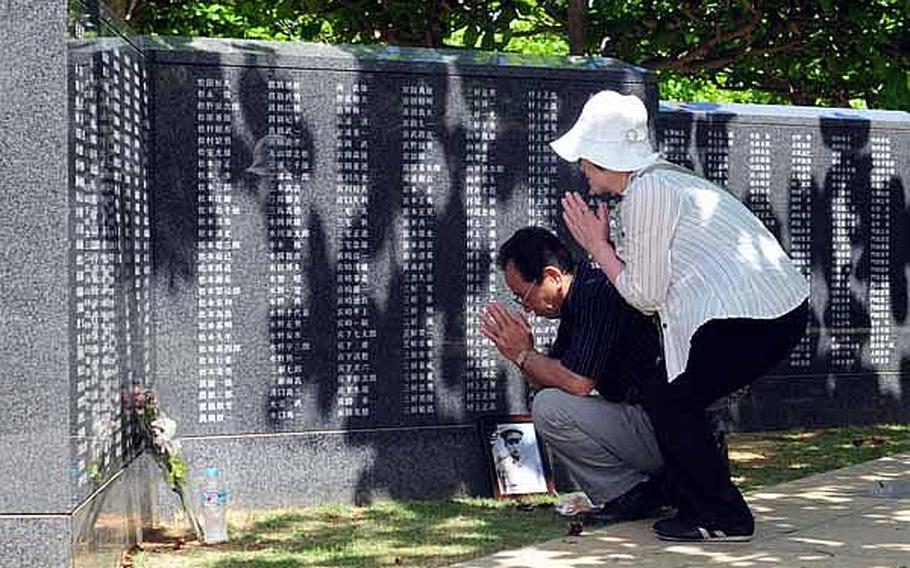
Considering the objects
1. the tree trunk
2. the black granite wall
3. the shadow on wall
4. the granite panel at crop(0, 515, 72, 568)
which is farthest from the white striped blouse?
the tree trunk

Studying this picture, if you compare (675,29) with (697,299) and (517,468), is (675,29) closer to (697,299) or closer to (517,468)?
(517,468)

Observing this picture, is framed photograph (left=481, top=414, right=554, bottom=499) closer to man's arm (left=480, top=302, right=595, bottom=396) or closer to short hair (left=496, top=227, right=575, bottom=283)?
man's arm (left=480, top=302, right=595, bottom=396)

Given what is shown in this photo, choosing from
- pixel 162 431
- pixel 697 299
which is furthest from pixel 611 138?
pixel 162 431

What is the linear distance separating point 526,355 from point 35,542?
234cm

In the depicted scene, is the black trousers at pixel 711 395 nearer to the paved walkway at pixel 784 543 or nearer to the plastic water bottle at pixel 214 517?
the paved walkway at pixel 784 543

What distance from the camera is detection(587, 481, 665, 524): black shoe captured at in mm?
7309

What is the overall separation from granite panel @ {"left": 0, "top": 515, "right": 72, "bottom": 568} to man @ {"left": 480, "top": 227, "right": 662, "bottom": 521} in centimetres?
225

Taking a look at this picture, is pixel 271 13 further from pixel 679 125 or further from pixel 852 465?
pixel 852 465

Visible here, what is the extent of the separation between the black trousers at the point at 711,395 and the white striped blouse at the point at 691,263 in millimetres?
68

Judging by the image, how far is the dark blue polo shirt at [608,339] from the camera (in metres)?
7.19

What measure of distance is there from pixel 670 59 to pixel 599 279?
528 cm

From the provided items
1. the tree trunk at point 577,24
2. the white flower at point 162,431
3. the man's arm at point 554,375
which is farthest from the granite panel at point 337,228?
the tree trunk at point 577,24

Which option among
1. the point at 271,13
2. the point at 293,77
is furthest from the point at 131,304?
the point at 271,13

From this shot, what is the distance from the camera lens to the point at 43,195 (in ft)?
19.7
